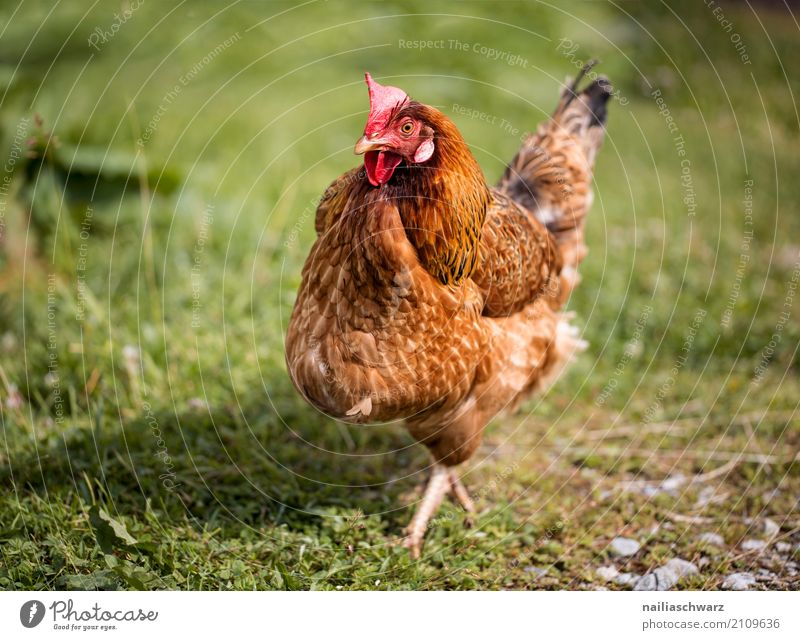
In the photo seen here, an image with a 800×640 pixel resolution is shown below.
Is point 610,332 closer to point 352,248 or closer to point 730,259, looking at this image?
point 730,259

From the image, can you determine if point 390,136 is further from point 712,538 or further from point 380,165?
point 712,538

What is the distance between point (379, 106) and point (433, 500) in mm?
1787

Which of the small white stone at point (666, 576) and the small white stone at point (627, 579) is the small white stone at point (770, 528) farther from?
the small white stone at point (627, 579)

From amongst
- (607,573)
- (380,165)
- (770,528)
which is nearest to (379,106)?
(380,165)

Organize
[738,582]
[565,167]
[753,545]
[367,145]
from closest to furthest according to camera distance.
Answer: [367,145] → [738,582] → [753,545] → [565,167]

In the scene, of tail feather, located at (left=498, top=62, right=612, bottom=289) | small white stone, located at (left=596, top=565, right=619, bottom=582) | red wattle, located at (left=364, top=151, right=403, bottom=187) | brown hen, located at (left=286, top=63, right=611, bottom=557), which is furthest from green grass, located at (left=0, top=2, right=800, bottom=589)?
red wattle, located at (left=364, top=151, right=403, bottom=187)

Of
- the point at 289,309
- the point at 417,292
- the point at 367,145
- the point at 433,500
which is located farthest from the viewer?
the point at 289,309

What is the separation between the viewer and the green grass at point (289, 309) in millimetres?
3166

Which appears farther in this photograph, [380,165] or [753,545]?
[753,545]

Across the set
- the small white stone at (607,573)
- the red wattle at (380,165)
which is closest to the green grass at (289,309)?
the small white stone at (607,573)

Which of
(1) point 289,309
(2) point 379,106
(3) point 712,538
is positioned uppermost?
(2) point 379,106
